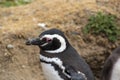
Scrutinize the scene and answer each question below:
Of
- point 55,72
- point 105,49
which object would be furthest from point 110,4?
point 55,72

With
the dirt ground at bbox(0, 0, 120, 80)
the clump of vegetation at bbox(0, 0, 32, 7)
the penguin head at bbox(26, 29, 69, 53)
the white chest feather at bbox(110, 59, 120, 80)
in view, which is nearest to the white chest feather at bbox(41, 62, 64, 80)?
the penguin head at bbox(26, 29, 69, 53)

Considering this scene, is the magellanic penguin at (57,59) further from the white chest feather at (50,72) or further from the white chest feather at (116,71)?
the white chest feather at (116,71)

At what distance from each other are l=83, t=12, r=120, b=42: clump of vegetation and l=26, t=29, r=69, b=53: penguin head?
5.18ft

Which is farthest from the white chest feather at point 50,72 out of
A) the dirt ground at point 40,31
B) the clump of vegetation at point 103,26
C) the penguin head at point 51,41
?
the clump of vegetation at point 103,26

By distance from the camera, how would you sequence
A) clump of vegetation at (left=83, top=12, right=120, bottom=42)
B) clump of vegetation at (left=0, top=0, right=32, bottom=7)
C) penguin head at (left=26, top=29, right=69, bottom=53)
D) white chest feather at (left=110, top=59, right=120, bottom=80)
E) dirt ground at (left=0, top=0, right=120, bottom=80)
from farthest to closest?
clump of vegetation at (left=0, top=0, right=32, bottom=7) → clump of vegetation at (left=83, top=12, right=120, bottom=42) → dirt ground at (left=0, top=0, right=120, bottom=80) → white chest feather at (left=110, top=59, right=120, bottom=80) → penguin head at (left=26, top=29, right=69, bottom=53)

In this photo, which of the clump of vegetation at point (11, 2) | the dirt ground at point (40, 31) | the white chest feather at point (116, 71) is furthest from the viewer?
the clump of vegetation at point (11, 2)

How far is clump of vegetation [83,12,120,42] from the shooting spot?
24.0ft

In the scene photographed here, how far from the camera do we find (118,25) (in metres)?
7.47

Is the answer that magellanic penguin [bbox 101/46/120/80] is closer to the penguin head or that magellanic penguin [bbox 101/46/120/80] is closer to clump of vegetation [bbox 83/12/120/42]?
clump of vegetation [bbox 83/12/120/42]

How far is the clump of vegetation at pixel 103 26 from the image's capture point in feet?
24.0

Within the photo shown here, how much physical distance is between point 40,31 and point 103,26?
0.74 m

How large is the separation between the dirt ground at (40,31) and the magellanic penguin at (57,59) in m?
0.93

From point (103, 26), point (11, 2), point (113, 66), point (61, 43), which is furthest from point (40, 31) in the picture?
point (61, 43)

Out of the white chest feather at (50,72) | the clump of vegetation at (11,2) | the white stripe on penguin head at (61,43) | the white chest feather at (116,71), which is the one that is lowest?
the clump of vegetation at (11,2)
